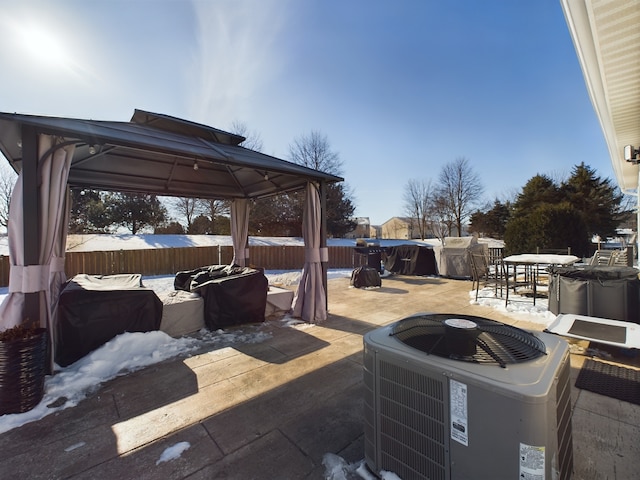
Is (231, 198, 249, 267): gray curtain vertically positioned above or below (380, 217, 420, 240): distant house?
below

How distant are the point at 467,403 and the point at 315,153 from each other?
1843 cm

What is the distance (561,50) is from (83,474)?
22.8 ft

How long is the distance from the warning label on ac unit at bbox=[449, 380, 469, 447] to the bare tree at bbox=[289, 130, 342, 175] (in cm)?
1772

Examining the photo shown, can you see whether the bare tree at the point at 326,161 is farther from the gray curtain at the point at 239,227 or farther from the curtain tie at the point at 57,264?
the curtain tie at the point at 57,264

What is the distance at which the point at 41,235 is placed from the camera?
2.57m

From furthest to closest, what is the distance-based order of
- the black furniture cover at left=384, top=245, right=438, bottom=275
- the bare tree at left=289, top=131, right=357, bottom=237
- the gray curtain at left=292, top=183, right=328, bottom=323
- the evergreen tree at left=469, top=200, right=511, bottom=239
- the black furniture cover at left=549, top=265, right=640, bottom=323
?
the evergreen tree at left=469, top=200, right=511, bottom=239 → the bare tree at left=289, top=131, right=357, bottom=237 → the black furniture cover at left=384, top=245, right=438, bottom=275 → the gray curtain at left=292, top=183, right=328, bottom=323 → the black furniture cover at left=549, top=265, right=640, bottom=323

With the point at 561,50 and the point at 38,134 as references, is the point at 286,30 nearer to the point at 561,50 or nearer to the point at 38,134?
the point at 38,134

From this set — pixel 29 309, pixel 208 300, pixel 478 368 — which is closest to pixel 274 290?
pixel 208 300

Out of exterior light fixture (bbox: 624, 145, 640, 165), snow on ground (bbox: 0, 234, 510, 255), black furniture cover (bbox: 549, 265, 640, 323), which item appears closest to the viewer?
black furniture cover (bbox: 549, 265, 640, 323)

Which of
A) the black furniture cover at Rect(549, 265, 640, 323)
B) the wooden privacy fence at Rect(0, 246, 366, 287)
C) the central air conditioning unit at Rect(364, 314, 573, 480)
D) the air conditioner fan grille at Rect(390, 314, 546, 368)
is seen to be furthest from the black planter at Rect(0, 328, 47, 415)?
the black furniture cover at Rect(549, 265, 640, 323)

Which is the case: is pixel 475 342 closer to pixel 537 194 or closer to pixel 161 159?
pixel 161 159

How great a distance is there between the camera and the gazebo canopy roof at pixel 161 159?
2775mm

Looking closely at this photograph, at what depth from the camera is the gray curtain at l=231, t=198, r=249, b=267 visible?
634 centimetres

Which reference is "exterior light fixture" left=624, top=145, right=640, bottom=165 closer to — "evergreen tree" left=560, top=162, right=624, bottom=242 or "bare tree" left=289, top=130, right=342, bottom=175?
"evergreen tree" left=560, top=162, right=624, bottom=242
